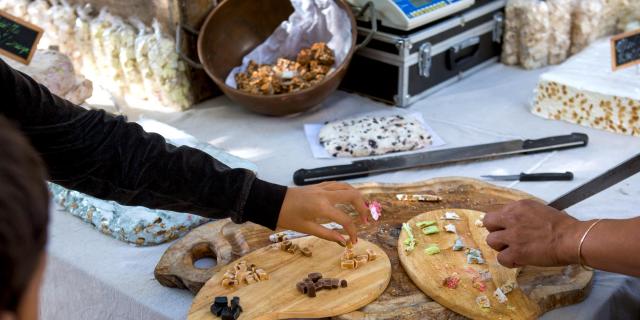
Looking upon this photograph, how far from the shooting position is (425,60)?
7.16 ft

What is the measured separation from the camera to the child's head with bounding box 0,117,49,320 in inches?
18.1

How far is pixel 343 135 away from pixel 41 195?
143cm

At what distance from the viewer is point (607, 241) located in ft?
3.58

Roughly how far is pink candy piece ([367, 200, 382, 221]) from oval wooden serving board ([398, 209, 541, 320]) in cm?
9

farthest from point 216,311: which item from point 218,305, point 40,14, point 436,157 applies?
point 40,14

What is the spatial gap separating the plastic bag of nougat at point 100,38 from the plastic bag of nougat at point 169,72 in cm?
18

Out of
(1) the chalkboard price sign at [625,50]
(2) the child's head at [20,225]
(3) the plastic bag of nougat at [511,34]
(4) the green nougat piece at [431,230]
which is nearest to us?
(2) the child's head at [20,225]

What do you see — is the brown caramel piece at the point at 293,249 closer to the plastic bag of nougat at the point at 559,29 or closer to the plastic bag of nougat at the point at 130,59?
the plastic bag of nougat at the point at 130,59

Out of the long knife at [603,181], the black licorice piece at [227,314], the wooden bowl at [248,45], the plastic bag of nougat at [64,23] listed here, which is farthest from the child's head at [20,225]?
the plastic bag of nougat at [64,23]

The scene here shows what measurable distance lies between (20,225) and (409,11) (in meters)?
1.77

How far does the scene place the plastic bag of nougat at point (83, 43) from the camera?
2.23 m

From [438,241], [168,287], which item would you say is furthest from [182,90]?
[438,241]

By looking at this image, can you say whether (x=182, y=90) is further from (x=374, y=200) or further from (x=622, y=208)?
(x=622, y=208)

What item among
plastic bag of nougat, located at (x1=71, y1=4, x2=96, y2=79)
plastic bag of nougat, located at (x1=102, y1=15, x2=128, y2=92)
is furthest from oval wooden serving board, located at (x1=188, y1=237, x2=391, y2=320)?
plastic bag of nougat, located at (x1=71, y1=4, x2=96, y2=79)
